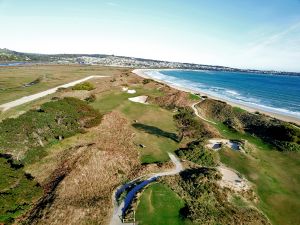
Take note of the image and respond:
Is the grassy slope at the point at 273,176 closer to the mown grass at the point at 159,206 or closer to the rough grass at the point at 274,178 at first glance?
the rough grass at the point at 274,178

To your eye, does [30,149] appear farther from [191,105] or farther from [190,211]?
[191,105]

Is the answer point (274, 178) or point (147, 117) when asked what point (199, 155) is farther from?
point (147, 117)

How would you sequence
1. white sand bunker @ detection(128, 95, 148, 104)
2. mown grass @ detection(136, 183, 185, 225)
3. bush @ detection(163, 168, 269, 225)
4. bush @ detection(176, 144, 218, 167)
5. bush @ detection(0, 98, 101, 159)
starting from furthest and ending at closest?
white sand bunker @ detection(128, 95, 148, 104)
bush @ detection(176, 144, 218, 167)
bush @ detection(0, 98, 101, 159)
bush @ detection(163, 168, 269, 225)
mown grass @ detection(136, 183, 185, 225)

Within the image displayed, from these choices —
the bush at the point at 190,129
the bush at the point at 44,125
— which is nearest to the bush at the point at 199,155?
the bush at the point at 190,129

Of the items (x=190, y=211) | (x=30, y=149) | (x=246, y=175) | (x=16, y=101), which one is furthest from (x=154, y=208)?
(x=16, y=101)

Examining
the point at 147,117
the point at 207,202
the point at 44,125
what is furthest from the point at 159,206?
the point at 147,117

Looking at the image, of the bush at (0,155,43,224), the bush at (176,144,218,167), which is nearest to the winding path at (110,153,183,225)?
the bush at (176,144,218,167)

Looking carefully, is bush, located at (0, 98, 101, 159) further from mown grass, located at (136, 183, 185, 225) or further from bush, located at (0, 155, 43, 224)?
mown grass, located at (136, 183, 185, 225)
